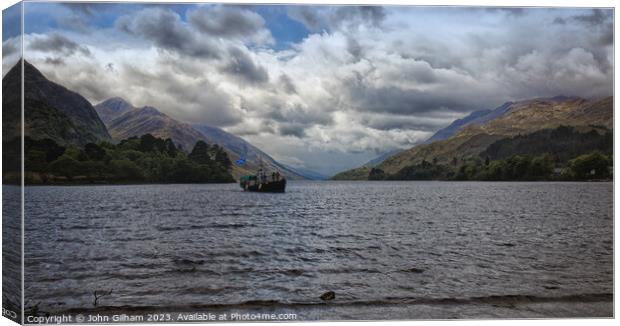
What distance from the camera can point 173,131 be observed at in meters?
9.66

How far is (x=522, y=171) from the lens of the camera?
10273 mm

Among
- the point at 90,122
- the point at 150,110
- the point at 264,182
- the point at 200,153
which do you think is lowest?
the point at 264,182

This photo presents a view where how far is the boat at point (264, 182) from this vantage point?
12.3m

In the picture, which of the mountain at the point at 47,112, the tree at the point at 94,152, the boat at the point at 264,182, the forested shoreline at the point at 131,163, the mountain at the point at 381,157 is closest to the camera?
the mountain at the point at 47,112

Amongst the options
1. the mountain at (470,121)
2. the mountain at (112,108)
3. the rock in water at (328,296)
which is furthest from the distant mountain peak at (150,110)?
the mountain at (470,121)

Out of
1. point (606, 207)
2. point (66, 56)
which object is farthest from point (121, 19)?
point (606, 207)

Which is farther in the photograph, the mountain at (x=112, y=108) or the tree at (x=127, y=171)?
the tree at (x=127, y=171)

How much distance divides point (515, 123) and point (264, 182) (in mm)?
7025

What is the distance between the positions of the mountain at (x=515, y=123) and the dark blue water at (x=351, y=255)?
89 cm

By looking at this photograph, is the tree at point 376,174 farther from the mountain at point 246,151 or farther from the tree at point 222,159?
the tree at point 222,159

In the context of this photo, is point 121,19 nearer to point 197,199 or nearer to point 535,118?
point 197,199

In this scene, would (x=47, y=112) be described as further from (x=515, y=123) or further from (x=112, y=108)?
(x=515, y=123)

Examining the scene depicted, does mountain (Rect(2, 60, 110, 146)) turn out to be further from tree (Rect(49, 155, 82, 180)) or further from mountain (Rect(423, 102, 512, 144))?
mountain (Rect(423, 102, 512, 144))

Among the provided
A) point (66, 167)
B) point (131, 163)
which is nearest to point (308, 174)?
point (131, 163)
